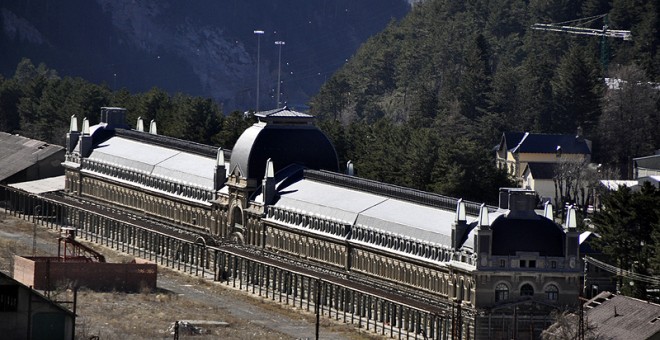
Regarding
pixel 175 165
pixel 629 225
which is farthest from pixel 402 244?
pixel 175 165

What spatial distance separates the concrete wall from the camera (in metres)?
149

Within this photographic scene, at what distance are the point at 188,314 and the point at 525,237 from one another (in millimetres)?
21791

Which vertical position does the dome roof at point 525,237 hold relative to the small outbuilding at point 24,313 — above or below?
above

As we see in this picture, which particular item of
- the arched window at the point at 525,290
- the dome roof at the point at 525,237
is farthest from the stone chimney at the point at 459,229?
the arched window at the point at 525,290

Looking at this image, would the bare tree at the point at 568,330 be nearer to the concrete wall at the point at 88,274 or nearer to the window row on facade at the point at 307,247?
the window row on facade at the point at 307,247

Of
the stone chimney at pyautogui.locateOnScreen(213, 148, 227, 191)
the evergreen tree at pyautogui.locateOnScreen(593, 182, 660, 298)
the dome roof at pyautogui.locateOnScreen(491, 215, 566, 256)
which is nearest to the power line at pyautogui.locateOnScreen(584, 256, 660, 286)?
the evergreen tree at pyautogui.locateOnScreen(593, 182, 660, 298)

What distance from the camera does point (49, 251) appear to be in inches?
6831

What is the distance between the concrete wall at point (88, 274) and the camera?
14900 centimetres

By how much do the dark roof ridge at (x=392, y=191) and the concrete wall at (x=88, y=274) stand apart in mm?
16979

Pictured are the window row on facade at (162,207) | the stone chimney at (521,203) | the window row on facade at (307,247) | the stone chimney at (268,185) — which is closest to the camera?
the stone chimney at (521,203)

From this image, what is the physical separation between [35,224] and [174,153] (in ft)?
47.6

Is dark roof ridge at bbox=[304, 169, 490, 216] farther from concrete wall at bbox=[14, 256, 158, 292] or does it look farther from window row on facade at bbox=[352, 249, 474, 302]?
concrete wall at bbox=[14, 256, 158, 292]

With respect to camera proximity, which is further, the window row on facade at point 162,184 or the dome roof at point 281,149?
the window row on facade at point 162,184

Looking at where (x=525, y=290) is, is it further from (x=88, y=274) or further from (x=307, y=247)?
(x=88, y=274)
